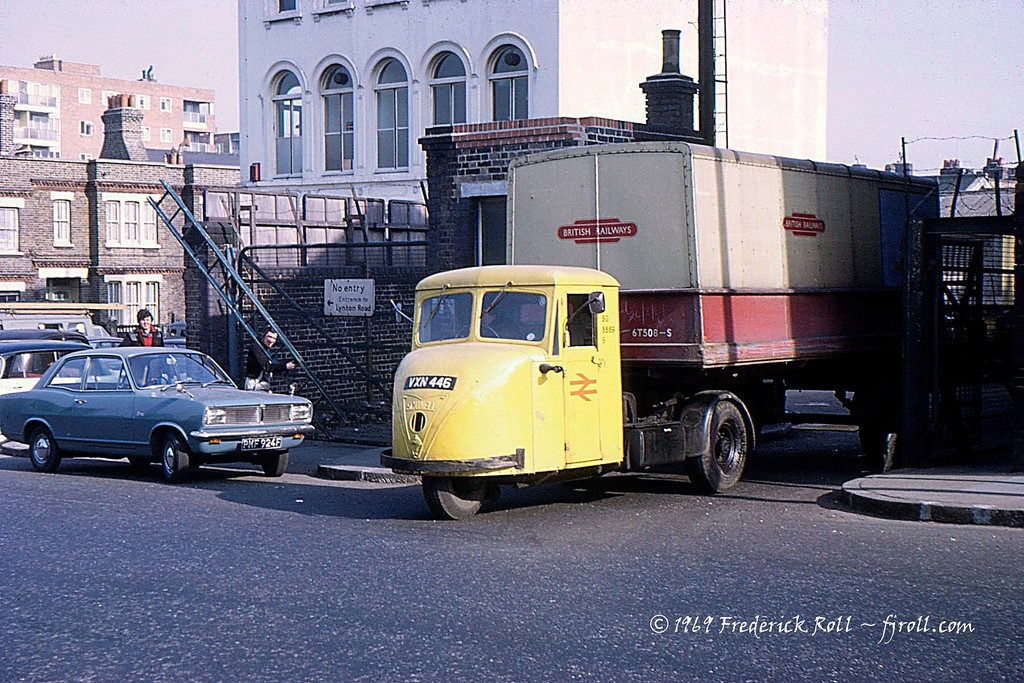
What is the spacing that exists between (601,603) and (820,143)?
33078mm

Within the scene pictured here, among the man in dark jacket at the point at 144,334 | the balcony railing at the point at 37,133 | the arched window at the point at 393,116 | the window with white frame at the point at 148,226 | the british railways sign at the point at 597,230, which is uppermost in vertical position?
the balcony railing at the point at 37,133

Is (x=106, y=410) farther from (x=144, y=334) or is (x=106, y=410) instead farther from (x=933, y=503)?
(x=933, y=503)

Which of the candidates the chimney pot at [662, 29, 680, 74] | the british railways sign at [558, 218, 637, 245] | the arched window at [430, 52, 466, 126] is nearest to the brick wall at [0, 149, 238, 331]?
the arched window at [430, 52, 466, 126]

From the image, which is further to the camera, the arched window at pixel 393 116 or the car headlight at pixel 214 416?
the arched window at pixel 393 116

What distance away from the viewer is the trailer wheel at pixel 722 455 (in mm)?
13359

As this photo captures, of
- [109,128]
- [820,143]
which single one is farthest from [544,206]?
[109,128]

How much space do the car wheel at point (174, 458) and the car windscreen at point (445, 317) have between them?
12.9 ft

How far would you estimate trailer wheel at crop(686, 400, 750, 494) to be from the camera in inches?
526

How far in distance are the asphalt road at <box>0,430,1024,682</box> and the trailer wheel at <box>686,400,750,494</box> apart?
0.27 meters

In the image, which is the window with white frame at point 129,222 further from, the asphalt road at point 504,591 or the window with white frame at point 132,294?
the asphalt road at point 504,591

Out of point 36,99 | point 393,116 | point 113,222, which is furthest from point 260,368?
point 36,99

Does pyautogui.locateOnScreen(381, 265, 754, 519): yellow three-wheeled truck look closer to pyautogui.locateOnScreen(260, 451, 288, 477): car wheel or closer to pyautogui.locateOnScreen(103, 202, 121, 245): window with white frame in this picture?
pyautogui.locateOnScreen(260, 451, 288, 477): car wheel

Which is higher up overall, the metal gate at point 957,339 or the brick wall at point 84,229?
the brick wall at point 84,229

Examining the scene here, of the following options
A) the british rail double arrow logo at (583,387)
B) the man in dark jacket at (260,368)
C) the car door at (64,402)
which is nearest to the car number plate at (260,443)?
the car door at (64,402)
